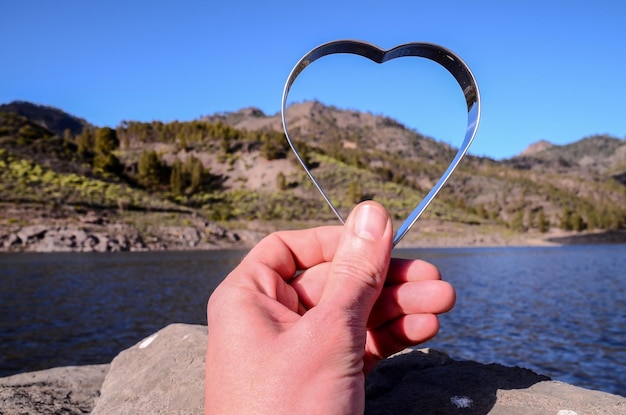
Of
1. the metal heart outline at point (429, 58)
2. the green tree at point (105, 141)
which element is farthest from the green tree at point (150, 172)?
the metal heart outline at point (429, 58)

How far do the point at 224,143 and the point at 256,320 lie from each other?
112 meters

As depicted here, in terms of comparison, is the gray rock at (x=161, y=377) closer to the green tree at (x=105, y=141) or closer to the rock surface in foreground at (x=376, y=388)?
the rock surface in foreground at (x=376, y=388)

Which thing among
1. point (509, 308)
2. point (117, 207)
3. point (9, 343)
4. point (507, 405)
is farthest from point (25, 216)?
point (507, 405)

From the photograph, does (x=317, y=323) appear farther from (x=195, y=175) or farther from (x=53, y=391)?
(x=195, y=175)

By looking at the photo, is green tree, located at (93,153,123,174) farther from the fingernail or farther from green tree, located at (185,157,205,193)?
the fingernail

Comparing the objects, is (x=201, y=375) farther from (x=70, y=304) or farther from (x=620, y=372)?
(x=70, y=304)

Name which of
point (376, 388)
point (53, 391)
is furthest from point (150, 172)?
point (376, 388)

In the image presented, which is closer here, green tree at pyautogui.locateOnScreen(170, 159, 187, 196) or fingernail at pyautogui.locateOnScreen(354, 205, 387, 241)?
fingernail at pyautogui.locateOnScreen(354, 205, 387, 241)

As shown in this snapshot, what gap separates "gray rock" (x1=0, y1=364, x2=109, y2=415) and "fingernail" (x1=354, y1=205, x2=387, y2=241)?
337cm

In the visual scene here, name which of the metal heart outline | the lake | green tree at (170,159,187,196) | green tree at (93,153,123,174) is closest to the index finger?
the metal heart outline

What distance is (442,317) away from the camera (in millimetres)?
17016

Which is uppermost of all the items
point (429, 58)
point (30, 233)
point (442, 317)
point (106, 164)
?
point (429, 58)

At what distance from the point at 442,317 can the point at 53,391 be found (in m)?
14.1

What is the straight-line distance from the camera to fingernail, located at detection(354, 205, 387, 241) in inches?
87.1
